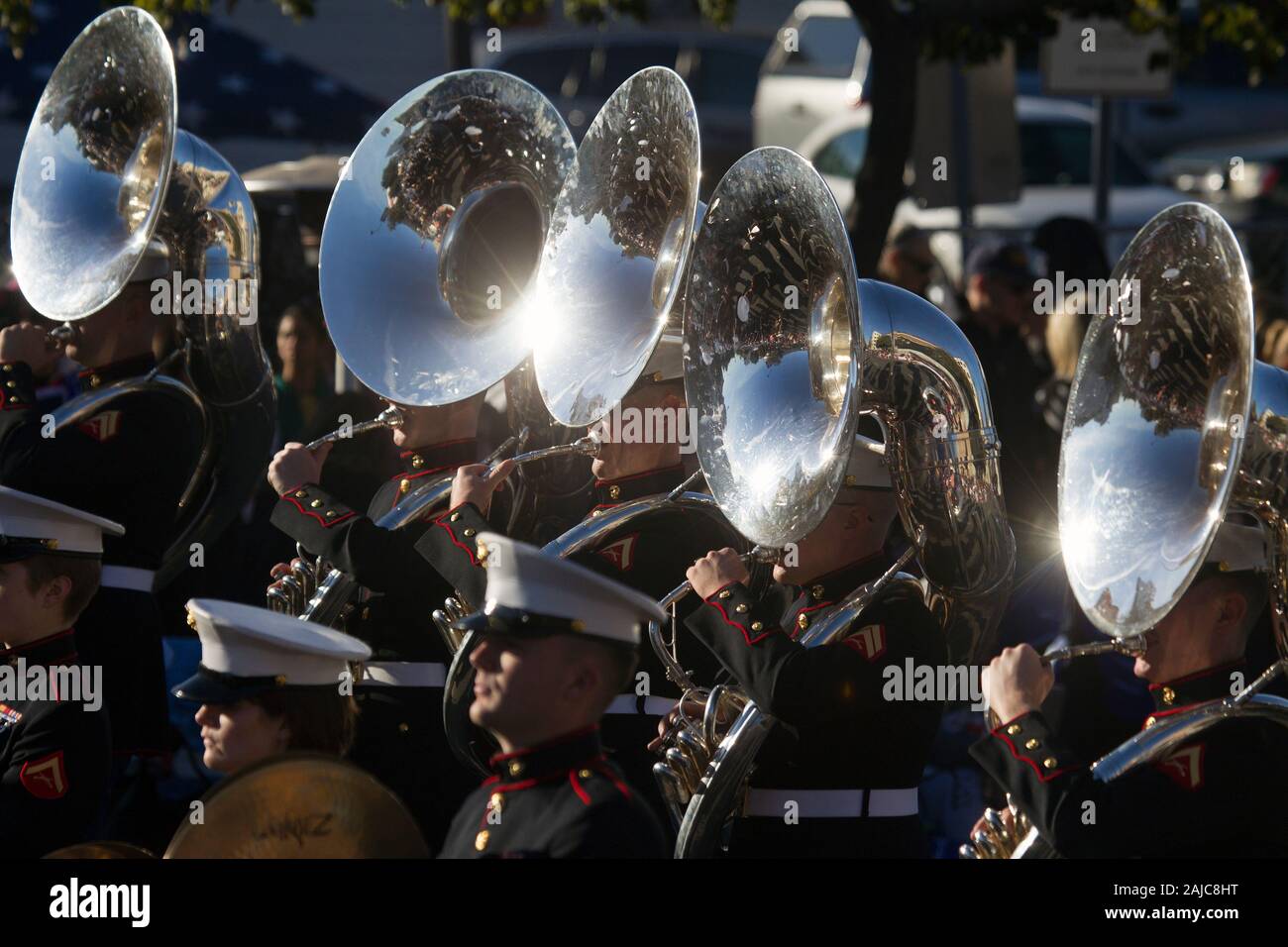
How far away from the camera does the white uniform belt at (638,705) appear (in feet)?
14.7

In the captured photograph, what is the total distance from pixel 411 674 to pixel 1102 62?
487cm

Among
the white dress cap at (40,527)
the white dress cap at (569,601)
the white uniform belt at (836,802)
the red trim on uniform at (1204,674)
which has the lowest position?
the white uniform belt at (836,802)

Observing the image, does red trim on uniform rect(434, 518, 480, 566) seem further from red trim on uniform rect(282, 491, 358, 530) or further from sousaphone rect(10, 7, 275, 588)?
sousaphone rect(10, 7, 275, 588)

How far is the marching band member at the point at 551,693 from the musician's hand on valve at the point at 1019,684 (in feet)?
2.22

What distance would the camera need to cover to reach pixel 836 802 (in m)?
3.92

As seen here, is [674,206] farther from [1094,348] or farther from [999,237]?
[999,237]

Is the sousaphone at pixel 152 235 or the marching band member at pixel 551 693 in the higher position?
the sousaphone at pixel 152 235

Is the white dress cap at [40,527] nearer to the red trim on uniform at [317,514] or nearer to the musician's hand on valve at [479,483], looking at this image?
the red trim on uniform at [317,514]

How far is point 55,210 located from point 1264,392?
3322 millimetres

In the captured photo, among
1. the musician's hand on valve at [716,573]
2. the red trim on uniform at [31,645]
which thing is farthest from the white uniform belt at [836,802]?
the red trim on uniform at [31,645]

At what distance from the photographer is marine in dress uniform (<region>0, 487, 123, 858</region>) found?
398 cm

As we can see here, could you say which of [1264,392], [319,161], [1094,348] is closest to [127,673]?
[1094,348]

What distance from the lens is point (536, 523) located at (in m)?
4.81

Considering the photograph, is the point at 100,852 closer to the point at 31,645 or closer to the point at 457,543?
the point at 31,645
